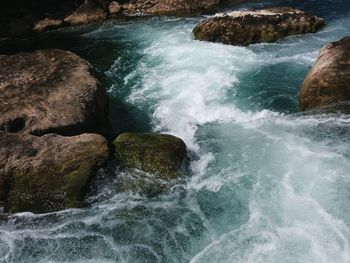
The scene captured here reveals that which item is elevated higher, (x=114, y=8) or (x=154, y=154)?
(x=114, y=8)

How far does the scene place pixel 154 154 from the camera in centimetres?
981

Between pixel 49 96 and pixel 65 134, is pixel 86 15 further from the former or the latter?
pixel 65 134

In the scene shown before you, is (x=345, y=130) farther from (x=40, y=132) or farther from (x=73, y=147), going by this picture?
(x=40, y=132)

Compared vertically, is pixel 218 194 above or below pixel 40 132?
below

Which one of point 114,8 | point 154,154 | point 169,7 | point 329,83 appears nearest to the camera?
point 154,154

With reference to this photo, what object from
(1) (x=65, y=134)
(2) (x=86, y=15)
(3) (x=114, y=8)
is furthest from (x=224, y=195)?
(3) (x=114, y=8)

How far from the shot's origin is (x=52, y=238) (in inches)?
328

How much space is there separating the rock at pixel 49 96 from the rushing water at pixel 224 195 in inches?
78.2

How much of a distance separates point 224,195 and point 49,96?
18.5 feet

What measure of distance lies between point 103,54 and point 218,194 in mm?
13500

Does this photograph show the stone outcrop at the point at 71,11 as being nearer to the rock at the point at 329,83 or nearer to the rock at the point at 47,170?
the rock at the point at 329,83

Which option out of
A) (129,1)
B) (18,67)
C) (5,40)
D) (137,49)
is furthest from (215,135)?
(129,1)

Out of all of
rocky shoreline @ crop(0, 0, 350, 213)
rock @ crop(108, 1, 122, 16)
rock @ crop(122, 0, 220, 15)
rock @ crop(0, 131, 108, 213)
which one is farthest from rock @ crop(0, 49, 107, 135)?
rock @ crop(108, 1, 122, 16)

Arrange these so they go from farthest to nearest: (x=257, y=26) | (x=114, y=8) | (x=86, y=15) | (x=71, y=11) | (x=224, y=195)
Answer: (x=114, y=8), (x=71, y=11), (x=86, y=15), (x=257, y=26), (x=224, y=195)
